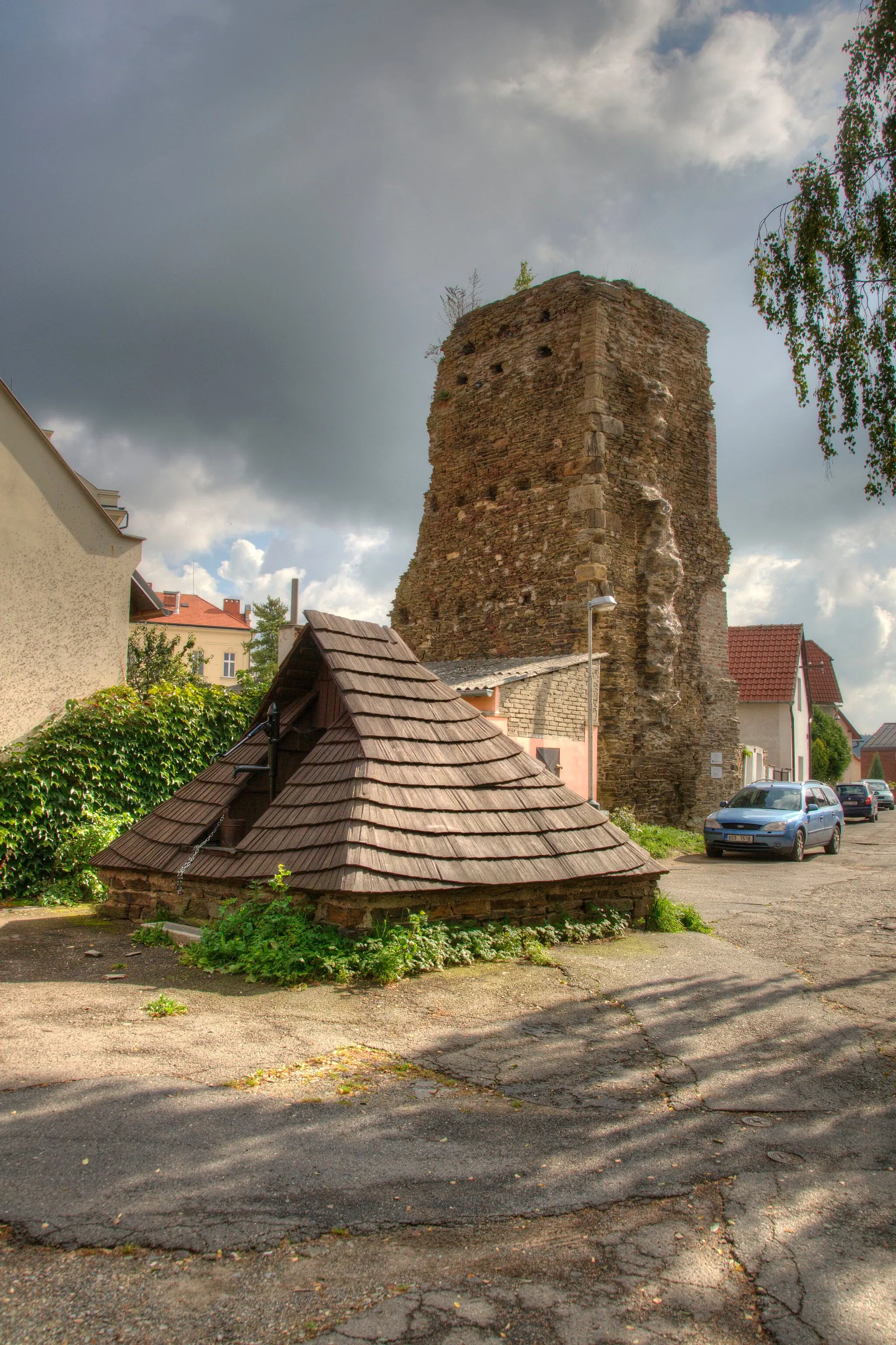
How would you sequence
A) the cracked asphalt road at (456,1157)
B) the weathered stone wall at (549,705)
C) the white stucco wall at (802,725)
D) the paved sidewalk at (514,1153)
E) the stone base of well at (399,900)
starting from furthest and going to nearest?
1. the white stucco wall at (802,725)
2. the weathered stone wall at (549,705)
3. the stone base of well at (399,900)
4. the paved sidewalk at (514,1153)
5. the cracked asphalt road at (456,1157)

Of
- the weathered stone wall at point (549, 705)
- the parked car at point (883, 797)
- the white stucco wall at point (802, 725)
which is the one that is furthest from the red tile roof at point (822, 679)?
the weathered stone wall at point (549, 705)

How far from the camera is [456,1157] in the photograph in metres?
3.71

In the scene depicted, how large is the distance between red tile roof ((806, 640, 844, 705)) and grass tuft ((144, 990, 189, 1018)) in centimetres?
5421

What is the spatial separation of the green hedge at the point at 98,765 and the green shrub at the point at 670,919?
19.6 feet

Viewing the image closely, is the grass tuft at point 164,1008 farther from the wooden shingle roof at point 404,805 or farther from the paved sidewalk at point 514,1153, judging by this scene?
the wooden shingle roof at point 404,805

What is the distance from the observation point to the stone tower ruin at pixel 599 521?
19203 millimetres

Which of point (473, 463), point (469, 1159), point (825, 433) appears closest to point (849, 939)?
point (825, 433)

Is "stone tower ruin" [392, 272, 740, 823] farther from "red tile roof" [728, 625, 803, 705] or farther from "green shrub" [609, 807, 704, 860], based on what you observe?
"red tile roof" [728, 625, 803, 705]

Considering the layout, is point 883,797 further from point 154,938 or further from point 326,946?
point 326,946

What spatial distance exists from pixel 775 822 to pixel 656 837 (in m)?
2.27

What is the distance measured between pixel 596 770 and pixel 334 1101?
14823mm

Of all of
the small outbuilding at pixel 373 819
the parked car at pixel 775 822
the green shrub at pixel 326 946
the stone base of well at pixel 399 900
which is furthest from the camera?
the parked car at pixel 775 822

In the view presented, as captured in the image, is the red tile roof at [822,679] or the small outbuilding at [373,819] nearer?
the small outbuilding at [373,819]

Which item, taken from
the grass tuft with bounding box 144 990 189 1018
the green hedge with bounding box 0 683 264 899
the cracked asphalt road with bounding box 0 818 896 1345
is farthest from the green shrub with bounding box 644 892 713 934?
the green hedge with bounding box 0 683 264 899
